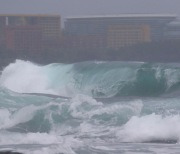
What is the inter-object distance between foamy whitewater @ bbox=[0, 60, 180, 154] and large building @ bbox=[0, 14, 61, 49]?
11.7 m

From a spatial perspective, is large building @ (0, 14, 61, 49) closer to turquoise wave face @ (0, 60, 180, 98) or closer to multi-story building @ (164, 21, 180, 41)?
turquoise wave face @ (0, 60, 180, 98)

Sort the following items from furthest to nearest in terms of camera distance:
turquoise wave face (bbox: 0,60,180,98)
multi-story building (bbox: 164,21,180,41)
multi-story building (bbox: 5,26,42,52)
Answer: multi-story building (bbox: 5,26,42,52)
multi-story building (bbox: 164,21,180,41)
turquoise wave face (bbox: 0,60,180,98)

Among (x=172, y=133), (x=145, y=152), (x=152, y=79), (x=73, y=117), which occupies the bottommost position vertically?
(x=145, y=152)

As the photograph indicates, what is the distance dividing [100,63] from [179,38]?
23.9 feet

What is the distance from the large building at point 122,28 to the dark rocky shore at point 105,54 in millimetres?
468

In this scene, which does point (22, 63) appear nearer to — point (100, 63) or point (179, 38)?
point (100, 63)

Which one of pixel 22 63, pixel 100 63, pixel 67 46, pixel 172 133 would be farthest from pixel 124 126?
pixel 67 46

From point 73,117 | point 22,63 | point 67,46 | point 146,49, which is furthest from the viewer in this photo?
point 67,46

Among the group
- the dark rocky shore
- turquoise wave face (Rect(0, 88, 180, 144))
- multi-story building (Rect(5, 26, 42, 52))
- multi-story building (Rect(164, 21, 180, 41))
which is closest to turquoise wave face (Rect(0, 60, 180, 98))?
the dark rocky shore

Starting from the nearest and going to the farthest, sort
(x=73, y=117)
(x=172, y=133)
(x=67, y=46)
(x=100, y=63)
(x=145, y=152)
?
(x=145, y=152), (x=172, y=133), (x=73, y=117), (x=100, y=63), (x=67, y=46)

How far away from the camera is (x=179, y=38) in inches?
1588

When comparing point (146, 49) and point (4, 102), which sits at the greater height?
point (146, 49)

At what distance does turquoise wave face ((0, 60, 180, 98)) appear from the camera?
2934 centimetres

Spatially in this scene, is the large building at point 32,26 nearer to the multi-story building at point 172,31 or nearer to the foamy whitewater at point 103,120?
the multi-story building at point 172,31
